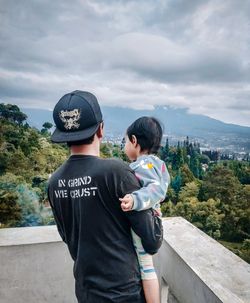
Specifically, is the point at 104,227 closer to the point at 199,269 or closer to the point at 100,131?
the point at 100,131

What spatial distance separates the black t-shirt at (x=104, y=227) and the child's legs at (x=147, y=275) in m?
0.02

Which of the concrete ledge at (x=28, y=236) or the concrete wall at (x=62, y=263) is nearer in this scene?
the concrete wall at (x=62, y=263)

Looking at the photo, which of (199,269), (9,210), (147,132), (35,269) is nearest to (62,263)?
(35,269)

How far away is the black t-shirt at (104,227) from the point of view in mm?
879

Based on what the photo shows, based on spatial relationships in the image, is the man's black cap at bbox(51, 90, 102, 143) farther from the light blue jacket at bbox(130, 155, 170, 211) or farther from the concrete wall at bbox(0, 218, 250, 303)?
the concrete wall at bbox(0, 218, 250, 303)

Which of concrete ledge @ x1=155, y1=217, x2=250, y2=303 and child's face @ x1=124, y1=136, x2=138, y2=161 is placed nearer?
concrete ledge @ x1=155, y1=217, x2=250, y2=303

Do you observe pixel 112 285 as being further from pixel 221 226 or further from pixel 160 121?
pixel 221 226

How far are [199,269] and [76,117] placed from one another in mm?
721

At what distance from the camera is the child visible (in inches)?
35.6

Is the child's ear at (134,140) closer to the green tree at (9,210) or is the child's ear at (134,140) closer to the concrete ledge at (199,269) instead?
the concrete ledge at (199,269)

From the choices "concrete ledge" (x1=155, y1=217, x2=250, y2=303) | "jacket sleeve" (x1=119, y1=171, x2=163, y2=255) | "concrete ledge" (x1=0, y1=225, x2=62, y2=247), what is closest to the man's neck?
"jacket sleeve" (x1=119, y1=171, x2=163, y2=255)

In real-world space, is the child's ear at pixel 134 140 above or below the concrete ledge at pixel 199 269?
above

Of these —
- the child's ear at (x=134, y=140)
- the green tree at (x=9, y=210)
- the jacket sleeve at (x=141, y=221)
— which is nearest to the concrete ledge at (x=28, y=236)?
the child's ear at (x=134, y=140)

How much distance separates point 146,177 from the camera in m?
1.05
